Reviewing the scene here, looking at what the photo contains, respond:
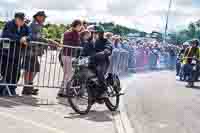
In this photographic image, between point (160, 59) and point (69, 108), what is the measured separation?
804 inches

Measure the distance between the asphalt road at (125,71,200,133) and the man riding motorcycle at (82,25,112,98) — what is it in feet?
3.08

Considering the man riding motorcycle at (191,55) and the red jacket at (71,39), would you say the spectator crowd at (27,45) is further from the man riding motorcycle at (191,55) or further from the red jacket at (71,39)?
the man riding motorcycle at (191,55)

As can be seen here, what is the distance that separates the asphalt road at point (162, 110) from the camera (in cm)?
834

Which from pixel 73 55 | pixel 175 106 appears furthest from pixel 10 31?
pixel 175 106

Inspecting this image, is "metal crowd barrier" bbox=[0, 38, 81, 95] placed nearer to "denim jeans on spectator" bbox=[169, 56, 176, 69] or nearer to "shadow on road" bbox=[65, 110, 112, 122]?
"shadow on road" bbox=[65, 110, 112, 122]

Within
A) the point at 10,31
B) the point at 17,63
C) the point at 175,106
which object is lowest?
the point at 175,106

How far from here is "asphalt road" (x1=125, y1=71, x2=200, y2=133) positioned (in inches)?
328

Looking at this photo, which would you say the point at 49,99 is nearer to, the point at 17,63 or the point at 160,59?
the point at 17,63

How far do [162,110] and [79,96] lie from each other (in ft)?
7.87

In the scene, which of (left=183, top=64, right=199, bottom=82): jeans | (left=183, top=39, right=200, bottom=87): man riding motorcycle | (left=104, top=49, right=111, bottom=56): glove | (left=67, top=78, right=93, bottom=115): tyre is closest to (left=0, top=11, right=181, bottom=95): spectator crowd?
(left=104, top=49, right=111, bottom=56): glove

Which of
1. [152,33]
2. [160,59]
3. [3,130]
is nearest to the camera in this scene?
[3,130]

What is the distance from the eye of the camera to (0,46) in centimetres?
975

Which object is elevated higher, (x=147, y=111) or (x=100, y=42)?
(x=100, y=42)

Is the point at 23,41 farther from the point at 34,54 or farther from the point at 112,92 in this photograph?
the point at 112,92
